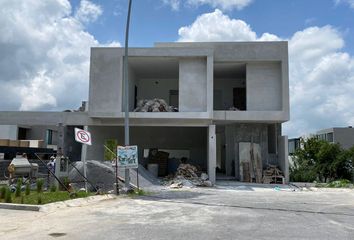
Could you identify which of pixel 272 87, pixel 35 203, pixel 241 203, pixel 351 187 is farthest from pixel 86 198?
pixel 351 187

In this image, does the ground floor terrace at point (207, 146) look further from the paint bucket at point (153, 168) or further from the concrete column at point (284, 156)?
the paint bucket at point (153, 168)

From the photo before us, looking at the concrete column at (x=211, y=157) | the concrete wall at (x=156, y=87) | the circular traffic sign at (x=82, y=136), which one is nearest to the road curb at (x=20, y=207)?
the circular traffic sign at (x=82, y=136)

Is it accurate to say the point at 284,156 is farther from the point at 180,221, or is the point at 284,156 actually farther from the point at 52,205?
the point at 52,205

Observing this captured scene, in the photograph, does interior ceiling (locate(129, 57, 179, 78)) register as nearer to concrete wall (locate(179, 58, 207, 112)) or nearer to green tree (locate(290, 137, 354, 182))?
concrete wall (locate(179, 58, 207, 112))

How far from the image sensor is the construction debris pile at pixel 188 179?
21431mm

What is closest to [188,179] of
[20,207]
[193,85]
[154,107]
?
[154,107]

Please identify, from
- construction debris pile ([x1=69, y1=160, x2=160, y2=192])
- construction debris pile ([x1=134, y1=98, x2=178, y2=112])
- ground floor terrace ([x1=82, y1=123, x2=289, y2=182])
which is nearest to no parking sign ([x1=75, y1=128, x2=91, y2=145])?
construction debris pile ([x1=69, y1=160, x2=160, y2=192])

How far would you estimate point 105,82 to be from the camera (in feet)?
78.0

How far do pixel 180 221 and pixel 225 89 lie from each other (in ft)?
67.7

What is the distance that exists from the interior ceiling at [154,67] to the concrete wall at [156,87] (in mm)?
729

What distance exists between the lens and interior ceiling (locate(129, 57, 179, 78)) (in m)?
24.3

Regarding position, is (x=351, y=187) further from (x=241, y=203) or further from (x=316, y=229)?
(x=316, y=229)

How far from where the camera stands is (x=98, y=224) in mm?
9289

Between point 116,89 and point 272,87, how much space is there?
9.87m
